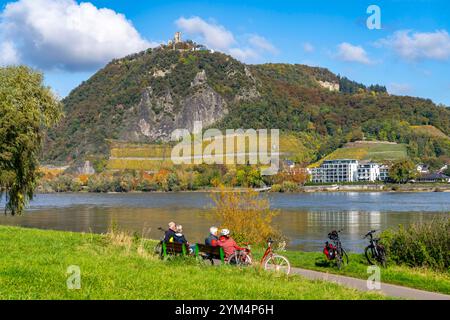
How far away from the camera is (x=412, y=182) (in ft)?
531

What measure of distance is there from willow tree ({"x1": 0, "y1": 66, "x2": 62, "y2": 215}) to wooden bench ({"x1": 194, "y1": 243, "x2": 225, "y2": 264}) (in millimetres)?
14973

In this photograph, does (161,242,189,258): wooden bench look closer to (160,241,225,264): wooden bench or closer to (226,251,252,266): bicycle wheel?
(160,241,225,264): wooden bench

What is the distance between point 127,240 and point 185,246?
4.40 meters

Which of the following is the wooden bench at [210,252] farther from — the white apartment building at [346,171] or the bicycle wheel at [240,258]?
the white apartment building at [346,171]

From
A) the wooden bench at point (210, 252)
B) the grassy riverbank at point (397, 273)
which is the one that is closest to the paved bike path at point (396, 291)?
the grassy riverbank at point (397, 273)

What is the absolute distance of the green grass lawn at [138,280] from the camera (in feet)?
29.9

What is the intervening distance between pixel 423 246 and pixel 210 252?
6616mm

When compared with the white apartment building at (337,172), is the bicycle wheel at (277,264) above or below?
below

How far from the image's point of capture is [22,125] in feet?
86.5

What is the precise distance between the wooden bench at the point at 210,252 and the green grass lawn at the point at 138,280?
0.66 metres

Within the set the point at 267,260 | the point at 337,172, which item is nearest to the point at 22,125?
the point at 267,260

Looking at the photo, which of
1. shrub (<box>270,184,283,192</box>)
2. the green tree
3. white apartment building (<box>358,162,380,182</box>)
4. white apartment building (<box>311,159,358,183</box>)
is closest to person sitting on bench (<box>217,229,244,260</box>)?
shrub (<box>270,184,283,192</box>)

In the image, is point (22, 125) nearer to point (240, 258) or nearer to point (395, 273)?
point (240, 258)

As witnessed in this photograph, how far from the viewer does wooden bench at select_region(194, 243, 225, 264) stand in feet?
44.4
